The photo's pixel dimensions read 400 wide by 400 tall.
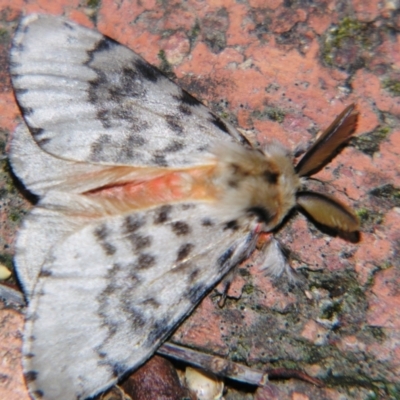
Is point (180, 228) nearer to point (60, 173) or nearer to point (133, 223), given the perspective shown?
point (133, 223)

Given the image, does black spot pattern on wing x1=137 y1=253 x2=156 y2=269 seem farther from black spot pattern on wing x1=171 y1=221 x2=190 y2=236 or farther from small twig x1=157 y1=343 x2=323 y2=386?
small twig x1=157 y1=343 x2=323 y2=386

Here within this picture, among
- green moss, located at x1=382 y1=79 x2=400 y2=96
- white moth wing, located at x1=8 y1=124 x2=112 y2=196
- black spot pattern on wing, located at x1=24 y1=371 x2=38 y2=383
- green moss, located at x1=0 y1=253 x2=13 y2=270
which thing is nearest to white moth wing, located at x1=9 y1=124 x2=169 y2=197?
white moth wing, located at x1=8 y1=124 x2=112 y2=196

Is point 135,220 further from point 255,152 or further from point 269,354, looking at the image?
point 269,354

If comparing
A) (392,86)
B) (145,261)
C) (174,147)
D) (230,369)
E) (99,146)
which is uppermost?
(392,86)

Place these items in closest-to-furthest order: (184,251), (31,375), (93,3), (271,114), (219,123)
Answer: (31,375)
(184,251)
(219,123)
(271,114)
(93,3)

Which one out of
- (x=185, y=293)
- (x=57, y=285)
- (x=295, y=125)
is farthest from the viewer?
(x=295, y=125)

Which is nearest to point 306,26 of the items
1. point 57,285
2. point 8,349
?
point 57,285

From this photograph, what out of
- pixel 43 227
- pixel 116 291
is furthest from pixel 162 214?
pixel 43 227
